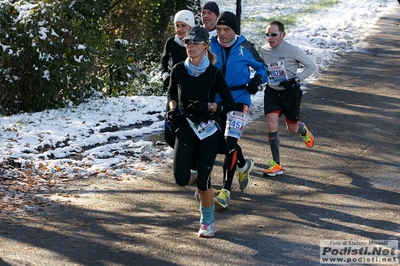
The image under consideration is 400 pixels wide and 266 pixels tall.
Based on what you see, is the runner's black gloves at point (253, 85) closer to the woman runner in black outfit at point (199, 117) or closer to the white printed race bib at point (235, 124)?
the white printed race bib at point (235, 124)

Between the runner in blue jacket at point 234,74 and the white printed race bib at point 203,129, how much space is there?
3.01 ft

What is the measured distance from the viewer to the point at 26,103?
12305 mm

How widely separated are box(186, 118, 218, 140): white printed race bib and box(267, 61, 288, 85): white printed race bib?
2502 millimetres

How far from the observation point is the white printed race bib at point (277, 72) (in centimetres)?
849

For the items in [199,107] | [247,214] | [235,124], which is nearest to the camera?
[199,107]

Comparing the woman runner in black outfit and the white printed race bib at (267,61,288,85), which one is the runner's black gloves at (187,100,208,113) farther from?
the white printed race bib at (267,61,288,85)

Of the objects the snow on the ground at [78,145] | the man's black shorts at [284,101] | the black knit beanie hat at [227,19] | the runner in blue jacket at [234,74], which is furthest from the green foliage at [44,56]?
the black knit beanie hat at [227,19]

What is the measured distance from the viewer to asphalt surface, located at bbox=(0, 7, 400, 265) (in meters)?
5.79

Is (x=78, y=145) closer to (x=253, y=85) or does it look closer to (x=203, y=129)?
(x=253, y=85)

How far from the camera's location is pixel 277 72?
852 centimetres

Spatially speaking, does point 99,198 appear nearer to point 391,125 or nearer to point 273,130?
point 273,130

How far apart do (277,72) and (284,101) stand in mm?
360

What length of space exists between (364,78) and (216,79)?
978cm

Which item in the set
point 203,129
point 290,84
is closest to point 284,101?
point 290,84
